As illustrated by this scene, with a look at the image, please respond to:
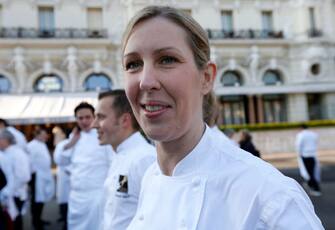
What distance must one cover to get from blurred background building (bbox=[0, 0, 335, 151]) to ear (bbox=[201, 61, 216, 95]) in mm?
21002

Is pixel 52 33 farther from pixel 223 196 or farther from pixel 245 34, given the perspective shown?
pixel 223 196

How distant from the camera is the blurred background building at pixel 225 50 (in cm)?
2234

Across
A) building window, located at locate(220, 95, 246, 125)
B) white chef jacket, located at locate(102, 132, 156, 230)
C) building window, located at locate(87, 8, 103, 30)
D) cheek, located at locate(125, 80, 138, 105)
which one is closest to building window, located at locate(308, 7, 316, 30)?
building window, located at locate(220, 95, 246, 125)

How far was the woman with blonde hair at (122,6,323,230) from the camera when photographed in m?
1.15

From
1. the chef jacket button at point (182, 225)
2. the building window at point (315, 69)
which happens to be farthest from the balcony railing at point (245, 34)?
the chef jacket button at point (182, 225)

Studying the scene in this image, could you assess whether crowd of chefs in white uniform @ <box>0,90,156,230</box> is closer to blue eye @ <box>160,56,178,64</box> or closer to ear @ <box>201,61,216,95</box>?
ear @ <box>201,61,216,95</box>

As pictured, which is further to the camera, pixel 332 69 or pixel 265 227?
pixel 332 69

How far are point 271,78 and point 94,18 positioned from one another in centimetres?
1301

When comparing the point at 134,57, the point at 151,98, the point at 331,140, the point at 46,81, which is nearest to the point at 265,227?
the point at 151,98

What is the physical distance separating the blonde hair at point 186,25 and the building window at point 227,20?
85.2ft

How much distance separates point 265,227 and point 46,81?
23438 millimetres

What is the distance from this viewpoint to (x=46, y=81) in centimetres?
2314

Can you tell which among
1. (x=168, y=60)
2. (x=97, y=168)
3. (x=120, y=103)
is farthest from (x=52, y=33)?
(x=168, y=60)

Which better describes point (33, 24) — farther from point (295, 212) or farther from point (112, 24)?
point (295, 212)
